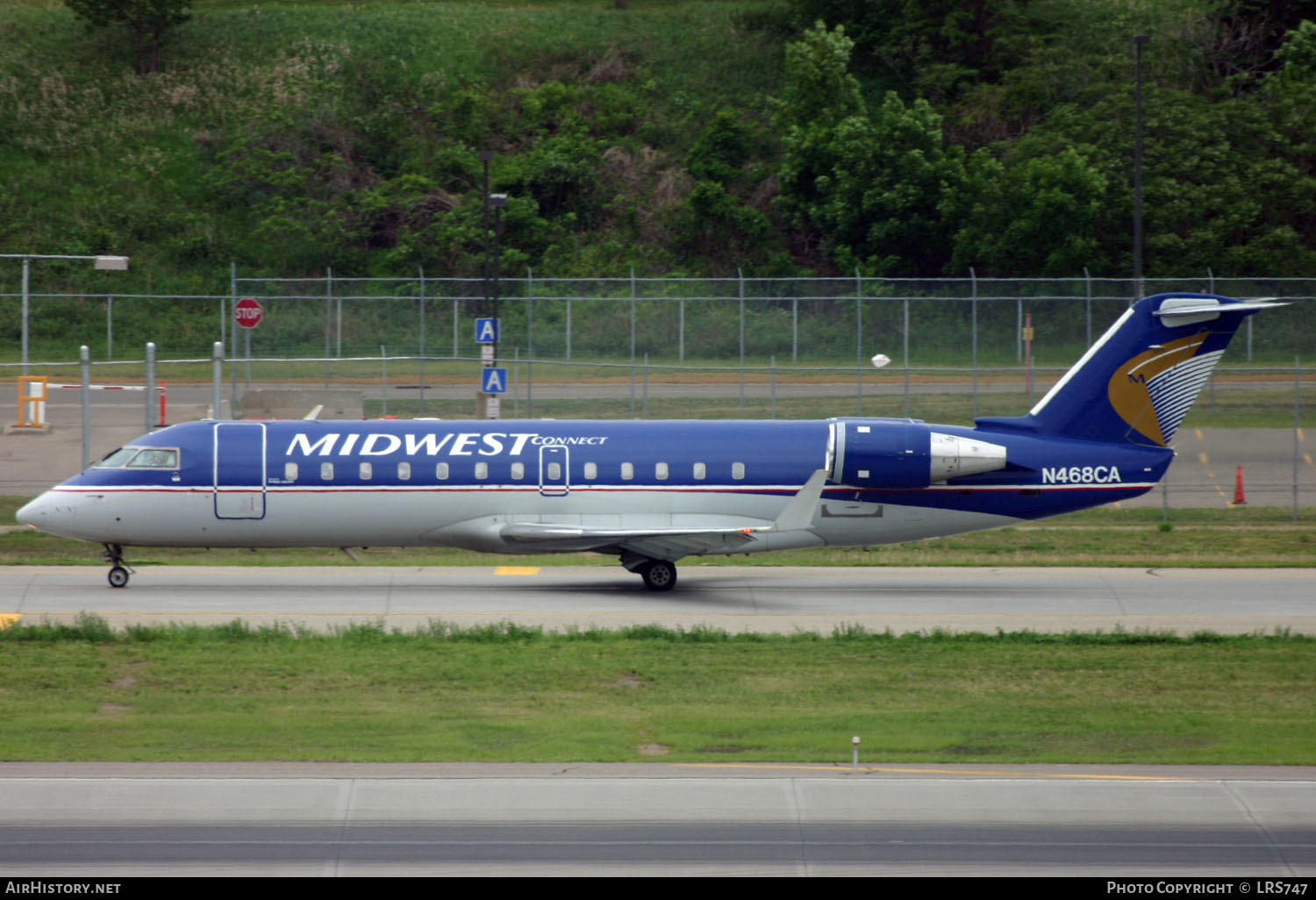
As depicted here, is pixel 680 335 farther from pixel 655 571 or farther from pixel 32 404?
pixel 655 571

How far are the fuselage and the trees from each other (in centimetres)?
5115

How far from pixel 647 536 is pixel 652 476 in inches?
44.4

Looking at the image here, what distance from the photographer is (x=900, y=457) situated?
24625 mm

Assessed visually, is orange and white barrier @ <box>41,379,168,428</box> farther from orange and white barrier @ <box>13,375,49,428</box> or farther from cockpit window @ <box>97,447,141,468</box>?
cockpit window @ <box>97,447,141,468</box>

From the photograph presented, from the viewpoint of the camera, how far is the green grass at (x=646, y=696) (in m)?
14.8

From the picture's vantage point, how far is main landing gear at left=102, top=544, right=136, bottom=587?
24.7 metres

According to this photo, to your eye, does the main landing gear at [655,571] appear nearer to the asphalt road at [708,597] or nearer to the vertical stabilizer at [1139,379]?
the asphalt road at [708,597]

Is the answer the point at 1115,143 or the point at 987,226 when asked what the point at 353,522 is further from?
the point at 1115,143

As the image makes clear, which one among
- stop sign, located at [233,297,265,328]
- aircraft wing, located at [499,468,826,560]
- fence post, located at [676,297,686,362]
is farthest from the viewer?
fence post, located at [676,297,686,362]

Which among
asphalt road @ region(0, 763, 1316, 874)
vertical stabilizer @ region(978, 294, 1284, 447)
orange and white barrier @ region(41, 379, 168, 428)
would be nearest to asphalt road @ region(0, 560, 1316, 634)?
vertical stabilizer @ region(978, 294, 1284, 447)

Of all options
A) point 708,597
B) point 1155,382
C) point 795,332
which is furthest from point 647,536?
point 795,332

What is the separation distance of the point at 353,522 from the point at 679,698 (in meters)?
9.53

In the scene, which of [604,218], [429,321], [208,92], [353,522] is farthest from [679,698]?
[208,92]

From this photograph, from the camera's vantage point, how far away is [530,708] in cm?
1653
